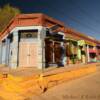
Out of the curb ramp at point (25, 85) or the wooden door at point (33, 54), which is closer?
the curb ramp at point (25, 85)

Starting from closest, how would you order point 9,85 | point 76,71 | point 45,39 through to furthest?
point 9,85, point 76,71, point 45,39

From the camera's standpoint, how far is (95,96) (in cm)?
890

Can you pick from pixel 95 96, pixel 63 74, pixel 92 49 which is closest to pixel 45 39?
pixel 63 74

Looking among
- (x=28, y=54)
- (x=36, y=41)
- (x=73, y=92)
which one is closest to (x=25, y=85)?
(x=73, y=92)

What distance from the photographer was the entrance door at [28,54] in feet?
56.6

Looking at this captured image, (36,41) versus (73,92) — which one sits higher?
(36,41)

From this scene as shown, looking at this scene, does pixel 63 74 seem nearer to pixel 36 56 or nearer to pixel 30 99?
pixel 30 99

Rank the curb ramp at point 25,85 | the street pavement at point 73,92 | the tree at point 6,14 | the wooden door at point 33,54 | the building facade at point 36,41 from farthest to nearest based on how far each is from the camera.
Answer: the tree at point 6,14 → the wooden door at point 33,54 → the building facade at point 36,41 → the curb ramp at point 25,85 → the street pavement at point 73,92

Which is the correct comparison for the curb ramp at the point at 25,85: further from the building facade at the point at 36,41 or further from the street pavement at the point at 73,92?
the building facade at the point at 36,41

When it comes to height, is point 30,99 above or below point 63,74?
below

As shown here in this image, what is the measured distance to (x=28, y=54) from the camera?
17469mm

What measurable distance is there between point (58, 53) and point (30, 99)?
10922mm

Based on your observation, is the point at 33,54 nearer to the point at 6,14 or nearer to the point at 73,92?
the point at 73,92

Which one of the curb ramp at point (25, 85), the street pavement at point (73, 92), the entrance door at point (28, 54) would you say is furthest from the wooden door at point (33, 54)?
the curb ramp at point (25, 85)
